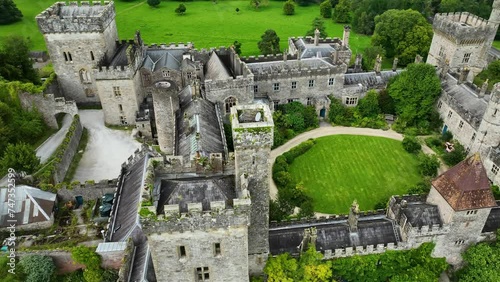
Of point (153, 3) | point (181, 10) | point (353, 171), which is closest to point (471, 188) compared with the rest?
point (353, 171)

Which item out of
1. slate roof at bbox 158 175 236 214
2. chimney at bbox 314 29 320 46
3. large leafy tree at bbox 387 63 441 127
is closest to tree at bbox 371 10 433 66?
large leafy tree at bbox 387 63 441 127

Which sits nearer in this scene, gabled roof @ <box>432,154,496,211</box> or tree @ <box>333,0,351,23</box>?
gabled roof @ <box>432,154,496,211</box>

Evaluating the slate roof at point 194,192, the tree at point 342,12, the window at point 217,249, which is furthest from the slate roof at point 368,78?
the tree at point 342,12

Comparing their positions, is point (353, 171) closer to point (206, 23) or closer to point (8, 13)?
point (206, 23)

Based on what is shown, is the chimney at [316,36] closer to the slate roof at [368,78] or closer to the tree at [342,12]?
the slate roof at [368,78]

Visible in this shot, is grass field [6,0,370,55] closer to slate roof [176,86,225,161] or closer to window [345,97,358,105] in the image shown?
window [345,97,358,105]
